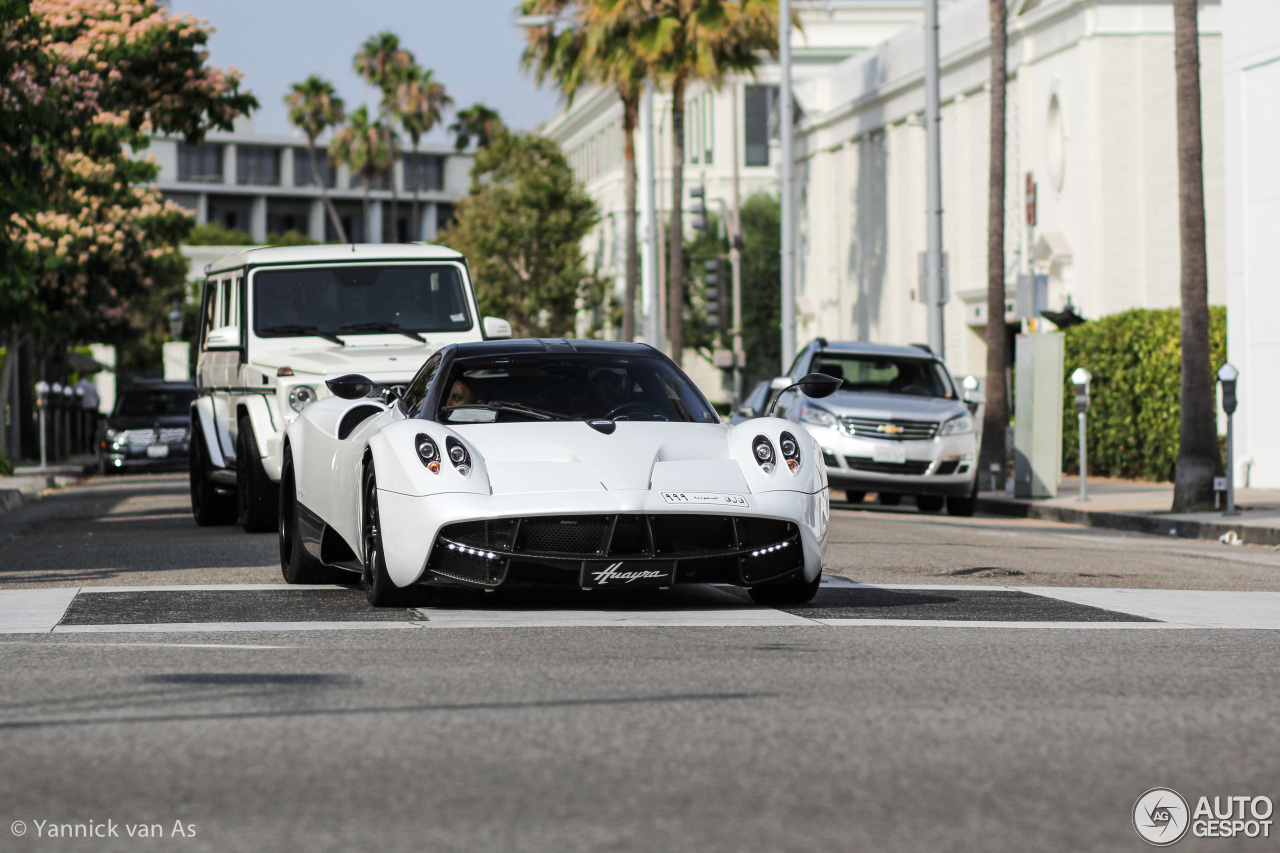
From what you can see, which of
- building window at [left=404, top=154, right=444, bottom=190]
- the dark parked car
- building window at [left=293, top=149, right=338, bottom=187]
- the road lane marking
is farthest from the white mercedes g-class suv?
building window at [left=404, top=154, right=444, bottom=190]

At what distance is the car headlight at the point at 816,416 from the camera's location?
69.7ft

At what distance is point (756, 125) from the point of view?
73.7 meters

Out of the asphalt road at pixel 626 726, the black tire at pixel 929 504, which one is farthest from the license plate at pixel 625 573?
the black tire at pixel 929 504

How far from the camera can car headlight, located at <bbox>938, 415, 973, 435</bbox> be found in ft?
69.1

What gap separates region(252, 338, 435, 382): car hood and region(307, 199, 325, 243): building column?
119126 mm

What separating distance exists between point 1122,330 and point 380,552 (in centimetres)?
2085

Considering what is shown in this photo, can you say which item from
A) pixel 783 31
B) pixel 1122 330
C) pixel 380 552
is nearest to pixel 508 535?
pixel 380 552

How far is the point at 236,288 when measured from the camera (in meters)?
16.3

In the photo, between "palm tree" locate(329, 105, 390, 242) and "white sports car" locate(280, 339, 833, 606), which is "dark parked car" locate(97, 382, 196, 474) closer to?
"white sports car" locate(280, 339, 833, 606)

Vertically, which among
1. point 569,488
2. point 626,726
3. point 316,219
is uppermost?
point 316,219

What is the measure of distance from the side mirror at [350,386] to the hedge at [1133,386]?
17.5 metres

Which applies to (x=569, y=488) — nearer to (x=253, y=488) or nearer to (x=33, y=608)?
(x=33, y=608)

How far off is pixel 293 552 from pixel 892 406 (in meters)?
11.5

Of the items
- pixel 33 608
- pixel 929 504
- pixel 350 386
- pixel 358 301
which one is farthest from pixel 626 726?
pixel 929 504
